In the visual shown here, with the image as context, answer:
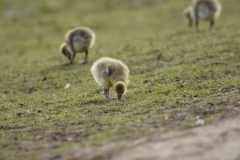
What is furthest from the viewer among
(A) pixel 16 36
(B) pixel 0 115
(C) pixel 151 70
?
(A) pixel 16 36

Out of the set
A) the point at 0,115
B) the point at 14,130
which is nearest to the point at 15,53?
the point at 0,115

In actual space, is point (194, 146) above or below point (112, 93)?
below

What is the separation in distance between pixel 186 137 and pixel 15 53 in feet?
45.2

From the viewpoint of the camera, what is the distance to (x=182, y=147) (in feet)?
20.1

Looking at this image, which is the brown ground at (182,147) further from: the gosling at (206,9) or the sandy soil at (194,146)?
the gosling at (206,9)

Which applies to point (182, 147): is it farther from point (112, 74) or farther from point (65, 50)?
point (65, 50)

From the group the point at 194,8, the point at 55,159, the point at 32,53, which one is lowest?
the point at 55,159

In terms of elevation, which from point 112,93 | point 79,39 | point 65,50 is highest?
point 79,39

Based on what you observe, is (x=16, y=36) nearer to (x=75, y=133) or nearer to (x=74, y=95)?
(x=74, y=95)

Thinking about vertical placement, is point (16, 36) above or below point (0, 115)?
above

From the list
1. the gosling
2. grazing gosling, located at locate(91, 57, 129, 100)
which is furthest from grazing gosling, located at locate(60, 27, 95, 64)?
the gosling

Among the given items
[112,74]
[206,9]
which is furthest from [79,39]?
[206,9]

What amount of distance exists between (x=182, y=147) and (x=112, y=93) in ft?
15.1

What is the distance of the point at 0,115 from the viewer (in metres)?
9.30
